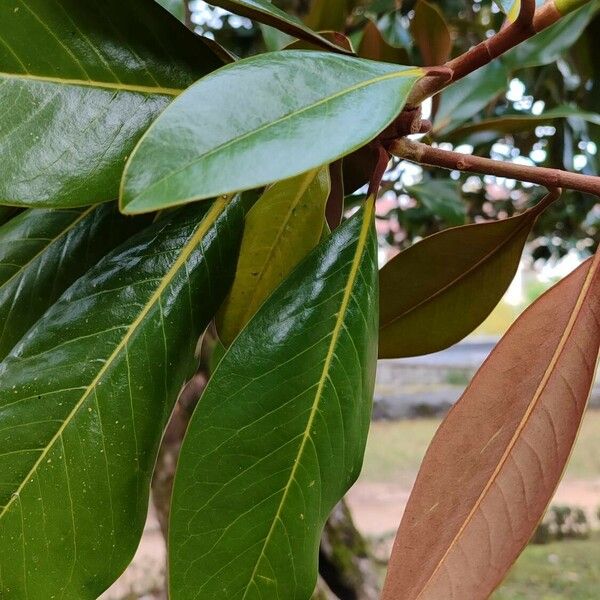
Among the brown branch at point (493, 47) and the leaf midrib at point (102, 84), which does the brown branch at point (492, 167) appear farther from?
the leaf midrib at point (102, 84)

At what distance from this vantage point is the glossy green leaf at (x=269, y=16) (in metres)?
0.38

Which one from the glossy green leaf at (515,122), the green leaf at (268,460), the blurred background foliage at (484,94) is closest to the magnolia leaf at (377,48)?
the blurred background foliage at (484,94)

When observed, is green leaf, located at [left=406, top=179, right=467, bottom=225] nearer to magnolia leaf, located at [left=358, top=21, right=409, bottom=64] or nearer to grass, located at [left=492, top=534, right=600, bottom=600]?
magnolia leaf, located at [left=358, top=21, right=409, bottom=64]

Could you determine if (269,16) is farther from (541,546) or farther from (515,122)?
(541,546)

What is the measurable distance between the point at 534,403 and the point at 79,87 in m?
→ 0.32

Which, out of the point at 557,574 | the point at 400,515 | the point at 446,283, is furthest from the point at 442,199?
the point at 400,515

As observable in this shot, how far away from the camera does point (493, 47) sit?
0.39m

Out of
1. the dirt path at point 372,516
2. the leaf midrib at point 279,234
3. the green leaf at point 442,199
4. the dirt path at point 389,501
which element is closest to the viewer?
the leaf midrib at point 279,234

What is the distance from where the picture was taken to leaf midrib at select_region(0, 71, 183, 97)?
354mm

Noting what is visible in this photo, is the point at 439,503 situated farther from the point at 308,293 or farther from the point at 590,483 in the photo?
the point at 590,483

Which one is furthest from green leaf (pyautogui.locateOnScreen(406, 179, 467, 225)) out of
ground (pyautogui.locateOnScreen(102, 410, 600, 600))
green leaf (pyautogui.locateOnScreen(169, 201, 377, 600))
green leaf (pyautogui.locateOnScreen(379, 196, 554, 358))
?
ground (pyautogui.locateOnScreen(102, 410, 600, 600))

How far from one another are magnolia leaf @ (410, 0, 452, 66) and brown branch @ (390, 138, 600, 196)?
1.37 feet

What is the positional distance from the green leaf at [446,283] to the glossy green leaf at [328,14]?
0.50m

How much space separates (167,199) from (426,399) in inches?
163
